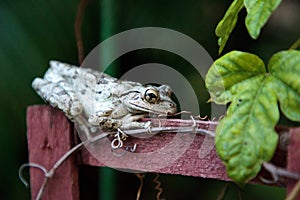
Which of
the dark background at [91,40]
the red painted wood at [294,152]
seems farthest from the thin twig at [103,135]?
the dark background at [91,40]

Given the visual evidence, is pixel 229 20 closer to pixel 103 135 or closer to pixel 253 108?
pixel 253 108

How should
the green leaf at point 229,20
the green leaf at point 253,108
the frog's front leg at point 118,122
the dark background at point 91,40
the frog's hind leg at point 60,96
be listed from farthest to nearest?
the dark background at point 91,40
the frog's hind leg at point 60,96
the frog's front leg at point 118,122
the green leaf at point 229,20
the green leaf at point 253,108

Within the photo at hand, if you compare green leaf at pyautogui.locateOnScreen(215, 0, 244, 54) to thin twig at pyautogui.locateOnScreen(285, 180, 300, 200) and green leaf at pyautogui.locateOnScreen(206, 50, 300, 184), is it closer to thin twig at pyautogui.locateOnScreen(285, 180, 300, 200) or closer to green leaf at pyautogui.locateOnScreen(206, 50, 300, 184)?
green leaf at pyautogui.locateOnScreen(206, 50, 300, 184)

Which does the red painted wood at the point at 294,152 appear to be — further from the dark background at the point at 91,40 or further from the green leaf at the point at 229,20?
the dark background at the point at 91,40

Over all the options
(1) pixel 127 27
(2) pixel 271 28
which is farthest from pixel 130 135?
(2) pixel 271 28

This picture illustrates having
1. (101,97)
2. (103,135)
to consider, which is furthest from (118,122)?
(101,97)
